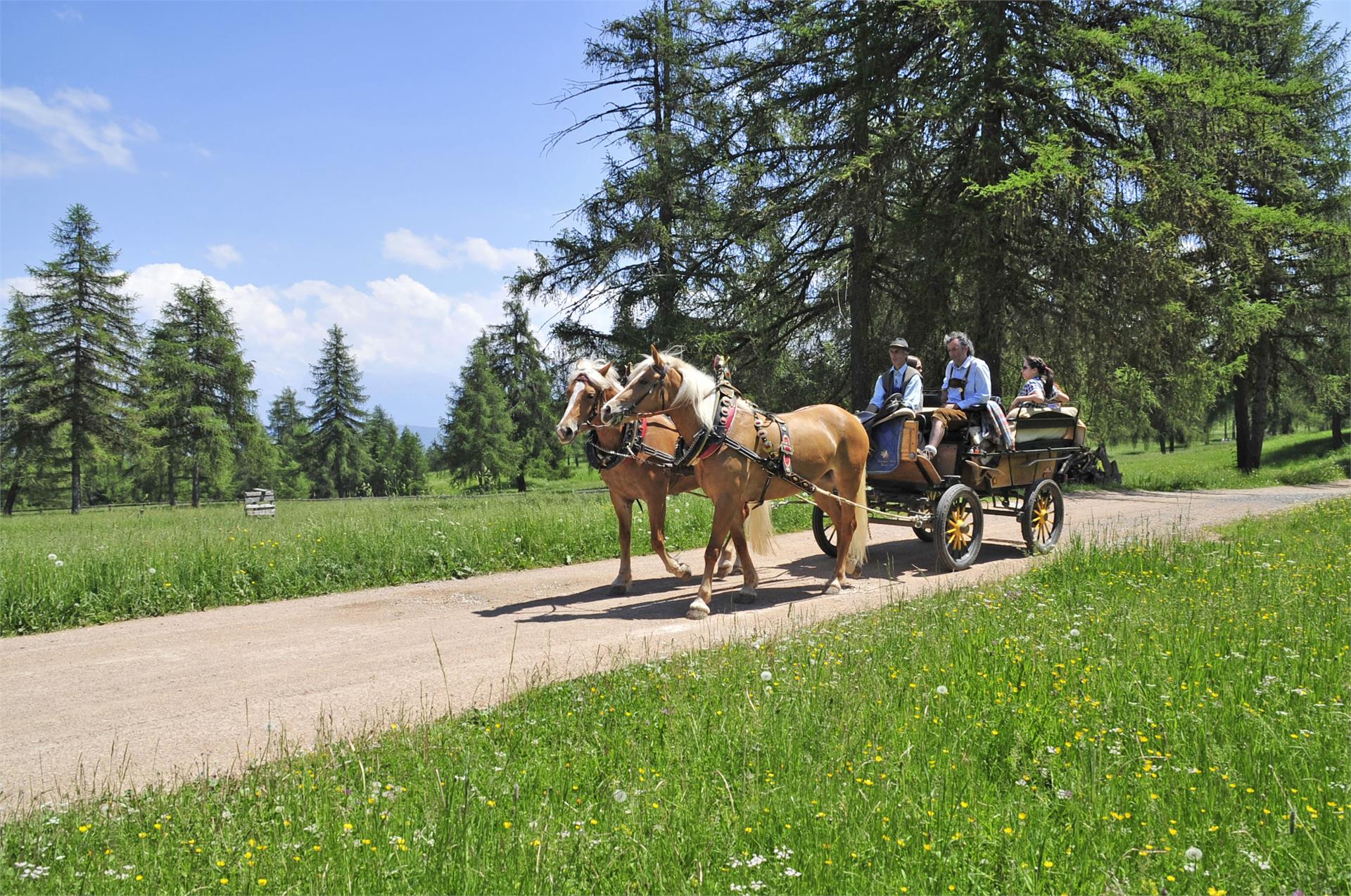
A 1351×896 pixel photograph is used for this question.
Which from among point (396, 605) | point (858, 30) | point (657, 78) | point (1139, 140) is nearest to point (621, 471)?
point (396, 605)

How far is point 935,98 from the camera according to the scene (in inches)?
695

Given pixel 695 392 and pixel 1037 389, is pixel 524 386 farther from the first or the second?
pixel 695 392

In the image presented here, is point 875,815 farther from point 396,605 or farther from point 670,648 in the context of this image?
point 396,605

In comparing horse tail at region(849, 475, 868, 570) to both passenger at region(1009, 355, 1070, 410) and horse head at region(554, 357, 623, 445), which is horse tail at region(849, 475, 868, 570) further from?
passenger at region(1009, 355, 1070, 410)

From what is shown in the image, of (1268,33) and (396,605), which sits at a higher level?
(1268,33)

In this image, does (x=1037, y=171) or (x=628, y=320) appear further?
(x=628, y=320)

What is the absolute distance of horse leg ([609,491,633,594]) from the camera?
27.3 ft

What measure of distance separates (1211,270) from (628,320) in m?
15.0

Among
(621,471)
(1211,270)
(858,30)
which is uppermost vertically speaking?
(858,30)

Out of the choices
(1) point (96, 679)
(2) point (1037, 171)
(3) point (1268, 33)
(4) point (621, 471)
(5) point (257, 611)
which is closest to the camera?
(1) point (96, 679)

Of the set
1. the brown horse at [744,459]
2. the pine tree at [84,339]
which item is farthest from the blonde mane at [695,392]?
the pine tree at [84,339]

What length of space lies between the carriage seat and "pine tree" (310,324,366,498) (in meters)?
55.4

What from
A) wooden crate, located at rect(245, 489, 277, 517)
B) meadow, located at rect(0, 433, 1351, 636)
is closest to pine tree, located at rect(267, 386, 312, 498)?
wooden crate, located at rect(245, 489, 277, 517)

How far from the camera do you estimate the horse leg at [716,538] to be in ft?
23.9
